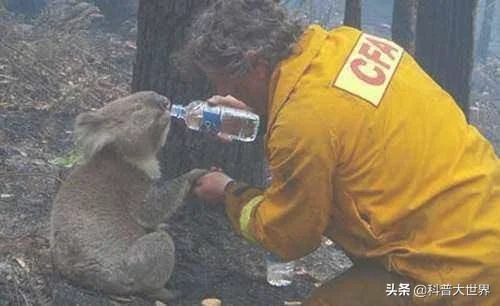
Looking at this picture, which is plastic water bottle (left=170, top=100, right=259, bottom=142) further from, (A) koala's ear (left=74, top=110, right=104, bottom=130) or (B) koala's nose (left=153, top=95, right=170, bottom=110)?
(A) koala's ear (left=74, top=110, right=104, bottom=130)

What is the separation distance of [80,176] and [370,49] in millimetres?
1697

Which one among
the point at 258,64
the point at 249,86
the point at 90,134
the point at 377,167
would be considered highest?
the point at 258,64

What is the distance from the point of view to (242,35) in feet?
12.3

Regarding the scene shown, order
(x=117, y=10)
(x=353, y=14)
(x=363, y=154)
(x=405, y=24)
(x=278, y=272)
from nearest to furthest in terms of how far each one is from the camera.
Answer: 1. (x=363, y=154)
2. (x=278, y=272)
3. (x=353, y=14)
4. (x=405, y=24)
5. (x=117, y=10)

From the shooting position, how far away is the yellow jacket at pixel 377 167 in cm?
363

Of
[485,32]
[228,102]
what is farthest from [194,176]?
[485,32]

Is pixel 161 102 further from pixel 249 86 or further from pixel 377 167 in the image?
pixel 377 167

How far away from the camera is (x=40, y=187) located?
629 cm

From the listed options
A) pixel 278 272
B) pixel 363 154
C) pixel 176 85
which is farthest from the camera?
pixel 278 272

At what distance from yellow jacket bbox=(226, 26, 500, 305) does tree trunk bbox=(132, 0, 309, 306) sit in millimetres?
1315

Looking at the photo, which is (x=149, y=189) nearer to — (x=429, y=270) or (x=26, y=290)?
(x=26, y=290)

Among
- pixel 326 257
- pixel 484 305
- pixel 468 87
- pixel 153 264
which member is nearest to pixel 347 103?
pixel 484 305

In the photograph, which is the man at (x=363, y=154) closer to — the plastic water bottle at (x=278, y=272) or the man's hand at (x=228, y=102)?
the man's hand at (x=228, y=102)

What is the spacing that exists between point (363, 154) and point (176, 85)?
1.86 metres
